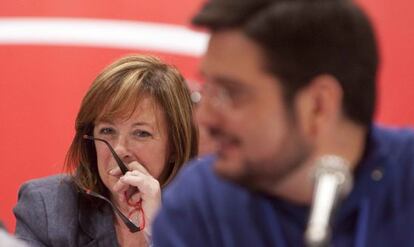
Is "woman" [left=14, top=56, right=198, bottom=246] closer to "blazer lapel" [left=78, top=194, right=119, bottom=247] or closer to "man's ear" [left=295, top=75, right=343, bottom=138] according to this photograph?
"blazer lapel" [left=78, top=194, right=119, bottom=247]

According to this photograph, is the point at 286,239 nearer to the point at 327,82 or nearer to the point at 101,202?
the point at 327,82

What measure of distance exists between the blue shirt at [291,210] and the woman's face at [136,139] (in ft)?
2.50

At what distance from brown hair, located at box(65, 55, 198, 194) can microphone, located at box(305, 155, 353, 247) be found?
3.81 feet

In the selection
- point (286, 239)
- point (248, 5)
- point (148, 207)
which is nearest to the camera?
point (248, 5)

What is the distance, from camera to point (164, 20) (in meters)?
2.89

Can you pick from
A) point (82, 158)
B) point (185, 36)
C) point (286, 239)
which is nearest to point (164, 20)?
point (185, 36)

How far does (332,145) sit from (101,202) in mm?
1047

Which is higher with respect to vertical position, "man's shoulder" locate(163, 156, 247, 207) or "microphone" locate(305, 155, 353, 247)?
"man's shoulder" locate(163, 156, 247, 207)

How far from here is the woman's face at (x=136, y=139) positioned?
2.24m

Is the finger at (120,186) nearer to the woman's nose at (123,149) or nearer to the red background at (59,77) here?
the woman's nose at (123,149)

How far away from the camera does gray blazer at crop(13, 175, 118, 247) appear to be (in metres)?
2.17

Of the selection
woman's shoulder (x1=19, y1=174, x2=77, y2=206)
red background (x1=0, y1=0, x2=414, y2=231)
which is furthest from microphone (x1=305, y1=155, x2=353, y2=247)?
red background (x1=0, y1=0, x2=414, y2=231)

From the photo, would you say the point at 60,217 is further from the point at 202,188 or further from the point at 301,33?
the point at 301,33

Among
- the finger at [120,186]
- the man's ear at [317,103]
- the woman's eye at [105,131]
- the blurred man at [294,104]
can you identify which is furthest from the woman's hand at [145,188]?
the man's ear at [317,103]
